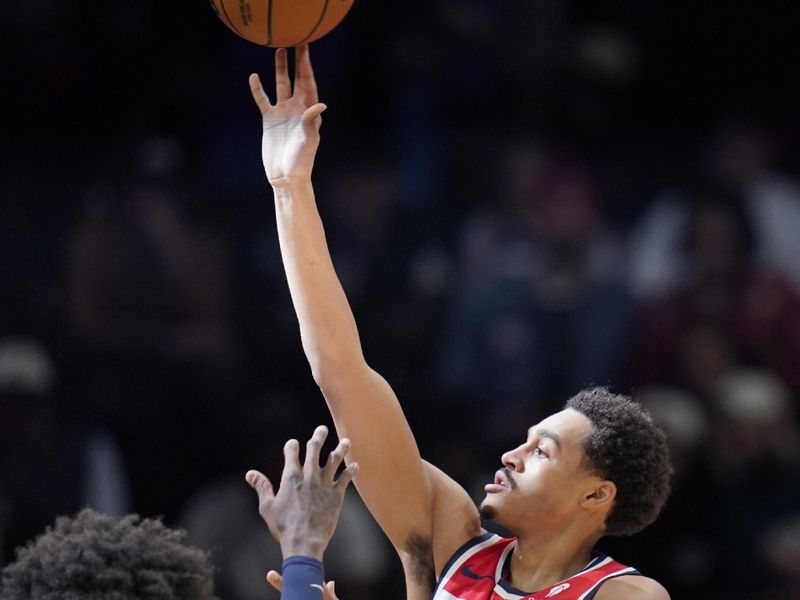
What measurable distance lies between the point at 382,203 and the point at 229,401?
4.06 feet

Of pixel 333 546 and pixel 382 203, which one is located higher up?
pixel 382 203

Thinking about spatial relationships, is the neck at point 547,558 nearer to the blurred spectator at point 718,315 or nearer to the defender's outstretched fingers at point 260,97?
the defender's outstretched fingers at point 260,97

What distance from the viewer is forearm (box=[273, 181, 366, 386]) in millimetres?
3121

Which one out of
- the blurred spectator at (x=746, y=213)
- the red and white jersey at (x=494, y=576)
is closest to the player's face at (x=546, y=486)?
the red and white jersey at (x=494, y=576)

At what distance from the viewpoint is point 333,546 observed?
5797 millimetres

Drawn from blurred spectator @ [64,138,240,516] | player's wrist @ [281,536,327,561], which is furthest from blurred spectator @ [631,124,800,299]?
player's wrist @ [281,536,327,561]

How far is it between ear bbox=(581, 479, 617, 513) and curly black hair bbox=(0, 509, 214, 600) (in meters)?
0.94

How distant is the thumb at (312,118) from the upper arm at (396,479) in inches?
22.0

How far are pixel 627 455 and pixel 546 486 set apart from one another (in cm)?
20

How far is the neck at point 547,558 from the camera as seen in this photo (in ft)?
10.3

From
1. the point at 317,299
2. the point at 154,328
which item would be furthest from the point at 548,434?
the point at 154,328

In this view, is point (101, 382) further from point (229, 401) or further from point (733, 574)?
point (733, 574)

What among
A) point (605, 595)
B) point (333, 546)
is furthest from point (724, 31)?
point (605, 595)

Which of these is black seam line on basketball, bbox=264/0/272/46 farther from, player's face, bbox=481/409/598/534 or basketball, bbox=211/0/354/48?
player's face, bbox=481/409/598/534
